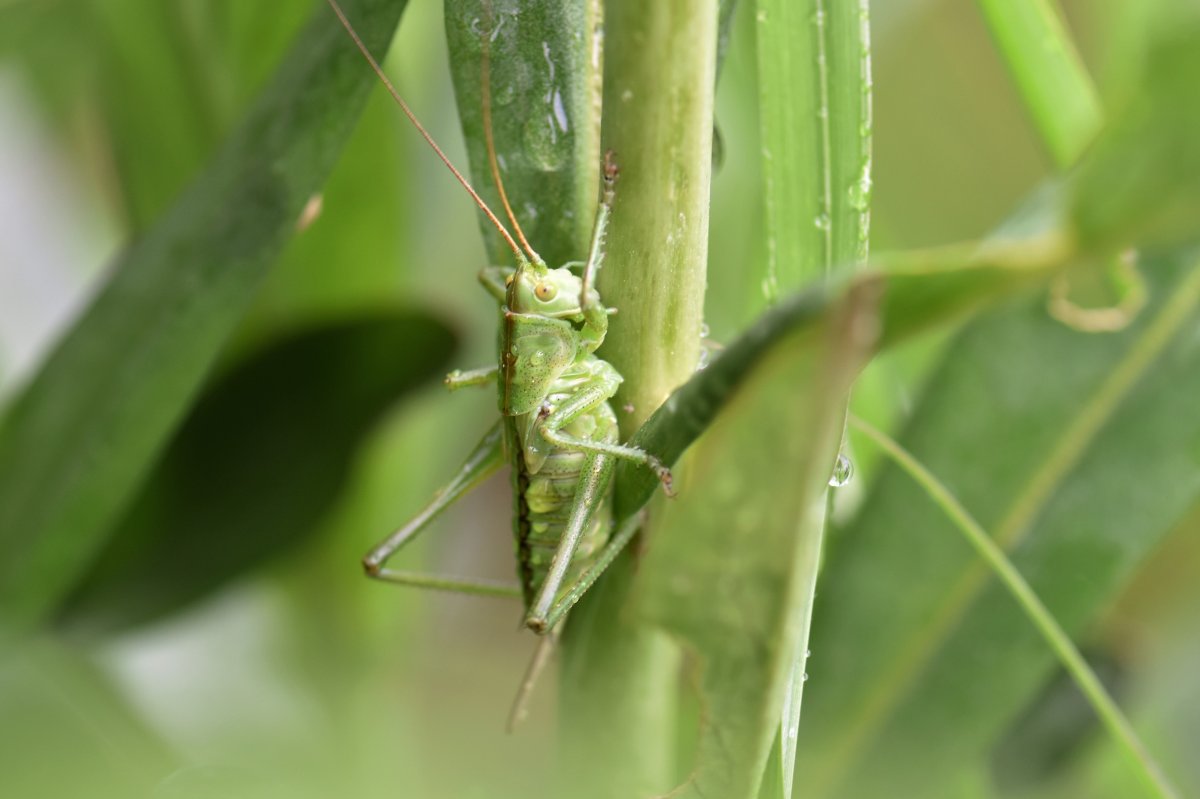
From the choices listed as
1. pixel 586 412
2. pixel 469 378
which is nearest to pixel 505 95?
pixel 586 412

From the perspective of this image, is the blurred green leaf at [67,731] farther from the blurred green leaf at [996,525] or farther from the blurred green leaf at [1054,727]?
the blurred green leaf at [1054,727]

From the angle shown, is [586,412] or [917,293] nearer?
[917,293]

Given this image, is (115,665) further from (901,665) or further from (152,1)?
(901,665)

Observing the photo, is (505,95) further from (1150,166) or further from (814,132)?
(1150,166)

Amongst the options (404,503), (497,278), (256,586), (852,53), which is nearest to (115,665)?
(256,586)

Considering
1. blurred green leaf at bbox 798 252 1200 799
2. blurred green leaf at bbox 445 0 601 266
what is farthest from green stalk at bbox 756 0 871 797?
blurred green leaf at bbox 798 252 1200 799

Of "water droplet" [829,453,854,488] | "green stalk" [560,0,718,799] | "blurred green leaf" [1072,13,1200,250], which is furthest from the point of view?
"water droplet" [829,453,854,488]

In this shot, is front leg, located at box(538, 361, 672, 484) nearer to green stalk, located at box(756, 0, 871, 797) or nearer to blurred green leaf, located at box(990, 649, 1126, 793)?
green stalk, located at box(756, 0, 871, 797)
